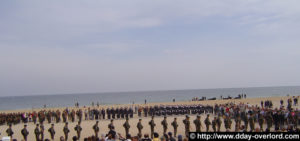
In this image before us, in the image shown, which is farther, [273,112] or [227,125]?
[273,112]

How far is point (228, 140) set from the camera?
785cm

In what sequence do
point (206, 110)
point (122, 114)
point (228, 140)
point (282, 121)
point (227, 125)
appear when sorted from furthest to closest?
1. point (206, 110)
2. point (122, 114)
3. point (282, 121)
4. point (227, 125)
5. point (228, 140)

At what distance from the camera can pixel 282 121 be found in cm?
2233

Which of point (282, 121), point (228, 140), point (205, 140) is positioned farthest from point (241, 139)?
point (282, 121)

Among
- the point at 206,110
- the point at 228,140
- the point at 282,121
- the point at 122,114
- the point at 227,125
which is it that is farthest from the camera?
the point at 206,110

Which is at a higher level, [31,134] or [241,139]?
[241,139]

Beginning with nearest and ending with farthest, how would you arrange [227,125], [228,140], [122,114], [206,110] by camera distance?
[228,140] < [227,125] < [122,114] < [206,110]

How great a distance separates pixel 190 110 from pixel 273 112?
13.7 m

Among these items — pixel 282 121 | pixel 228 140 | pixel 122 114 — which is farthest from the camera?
pixel 122 114

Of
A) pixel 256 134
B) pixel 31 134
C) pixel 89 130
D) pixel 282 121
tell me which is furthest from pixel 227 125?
pixel 31 134

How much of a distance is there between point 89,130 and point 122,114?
383 inches

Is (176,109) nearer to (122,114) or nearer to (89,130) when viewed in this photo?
(122,114)

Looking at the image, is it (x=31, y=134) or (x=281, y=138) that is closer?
(x=281, y=138)

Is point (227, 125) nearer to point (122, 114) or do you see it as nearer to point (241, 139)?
point (241, 139)
